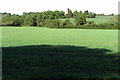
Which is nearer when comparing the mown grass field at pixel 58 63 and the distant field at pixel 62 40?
the mown grass field at pixel 58 63

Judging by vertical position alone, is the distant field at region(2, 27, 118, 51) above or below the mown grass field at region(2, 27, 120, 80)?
above

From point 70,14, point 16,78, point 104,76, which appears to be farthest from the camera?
point 70,14

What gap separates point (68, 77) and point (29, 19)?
145728 mm

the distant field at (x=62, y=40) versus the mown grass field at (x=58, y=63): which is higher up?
the distant field at (x=62, y=40)

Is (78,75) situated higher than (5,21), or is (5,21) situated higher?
(5,21)

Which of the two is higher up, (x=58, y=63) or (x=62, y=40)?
(x=62, y=40)

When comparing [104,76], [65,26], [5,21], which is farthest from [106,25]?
[104,76]

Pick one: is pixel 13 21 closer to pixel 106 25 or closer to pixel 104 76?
pixel 106 25

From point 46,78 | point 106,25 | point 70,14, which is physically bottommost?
point 46,78

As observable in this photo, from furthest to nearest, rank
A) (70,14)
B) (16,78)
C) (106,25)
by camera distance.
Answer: (70,14)
(106,25)
(16,78)

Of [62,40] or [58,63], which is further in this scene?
[62,40]

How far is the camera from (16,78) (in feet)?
26.4

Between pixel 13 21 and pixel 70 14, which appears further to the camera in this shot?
pixel 70 14

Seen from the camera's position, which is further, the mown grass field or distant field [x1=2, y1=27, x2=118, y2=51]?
distant field [x1=2, y1=27, x2=118, y2=51]
